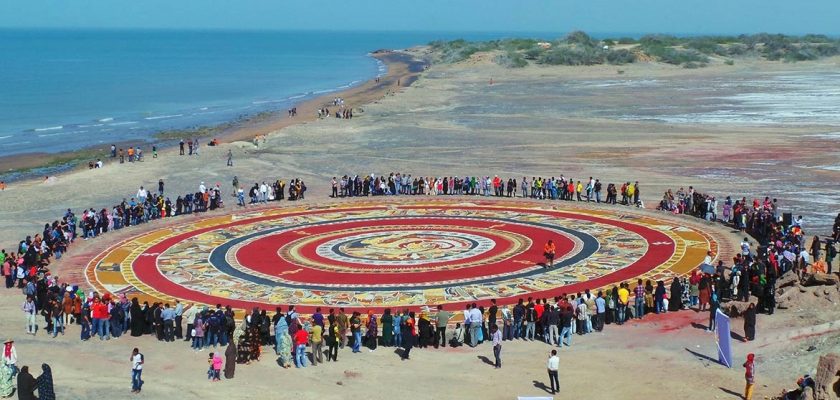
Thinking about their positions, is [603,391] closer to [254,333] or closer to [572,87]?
[254,333]

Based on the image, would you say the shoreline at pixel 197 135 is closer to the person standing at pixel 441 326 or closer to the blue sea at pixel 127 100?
the blue sea at pixel 127 100

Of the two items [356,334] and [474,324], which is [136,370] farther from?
[474,324]

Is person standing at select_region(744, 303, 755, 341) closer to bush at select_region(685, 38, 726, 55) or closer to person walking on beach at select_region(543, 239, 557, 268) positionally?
person walking on beach at select_region(543, 239, 557, 268)

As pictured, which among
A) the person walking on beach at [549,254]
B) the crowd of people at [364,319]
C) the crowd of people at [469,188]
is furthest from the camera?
the crowd of people at [469,188]

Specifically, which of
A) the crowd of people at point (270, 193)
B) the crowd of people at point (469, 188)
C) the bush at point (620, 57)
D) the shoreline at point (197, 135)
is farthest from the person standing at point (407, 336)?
the bush at point (620, 57)

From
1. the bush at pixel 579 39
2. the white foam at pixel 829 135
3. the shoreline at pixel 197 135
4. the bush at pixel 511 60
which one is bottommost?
the shoreline at pixel 197 135

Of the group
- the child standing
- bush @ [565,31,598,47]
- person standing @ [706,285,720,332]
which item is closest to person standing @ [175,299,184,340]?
the child standing

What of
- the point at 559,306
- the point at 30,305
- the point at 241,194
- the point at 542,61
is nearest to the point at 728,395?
the point at 559,306

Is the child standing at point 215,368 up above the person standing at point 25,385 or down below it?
below

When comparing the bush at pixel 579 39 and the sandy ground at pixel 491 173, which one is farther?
the bush at pixel 579 39
